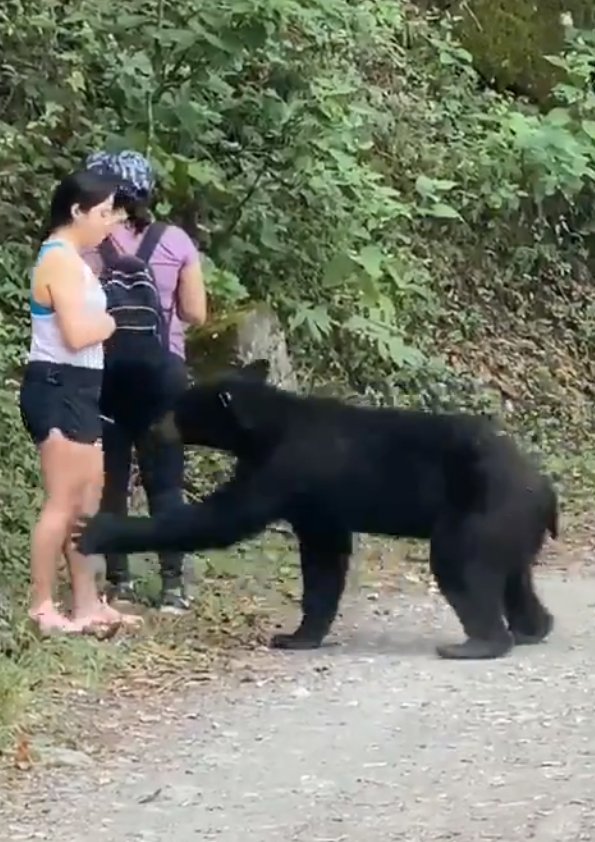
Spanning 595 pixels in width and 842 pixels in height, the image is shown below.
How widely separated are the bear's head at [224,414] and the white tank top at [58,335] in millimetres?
664

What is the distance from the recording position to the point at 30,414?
734 cm

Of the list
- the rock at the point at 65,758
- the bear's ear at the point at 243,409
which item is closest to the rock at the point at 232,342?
the bear's ear at the point at 243,409

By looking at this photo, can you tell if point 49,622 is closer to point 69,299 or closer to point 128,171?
point 69,299

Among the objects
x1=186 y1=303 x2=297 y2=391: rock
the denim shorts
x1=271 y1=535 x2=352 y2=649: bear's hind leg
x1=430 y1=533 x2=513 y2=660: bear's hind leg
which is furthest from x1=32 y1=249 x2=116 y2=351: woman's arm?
x1=186 y1=303 x2=297 y2=391: rock

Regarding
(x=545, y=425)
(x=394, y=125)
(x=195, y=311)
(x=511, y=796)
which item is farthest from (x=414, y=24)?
(x=511, y=796)

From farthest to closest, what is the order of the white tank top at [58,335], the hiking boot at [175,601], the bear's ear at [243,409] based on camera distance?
1. the hiking boot at [175,601]
2. the bear's ear at [243,409]
3. the white tank top at [58,335]

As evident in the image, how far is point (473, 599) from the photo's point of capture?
7.46 meters

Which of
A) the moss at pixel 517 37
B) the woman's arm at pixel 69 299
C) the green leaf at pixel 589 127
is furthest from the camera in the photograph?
the moss at pixel 517 37

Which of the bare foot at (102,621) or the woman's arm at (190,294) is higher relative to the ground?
the woman's arm at (190,294)

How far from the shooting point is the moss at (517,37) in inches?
638

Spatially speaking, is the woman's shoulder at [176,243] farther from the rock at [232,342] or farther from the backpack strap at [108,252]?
the rock at [232,342]

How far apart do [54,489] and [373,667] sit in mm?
1491

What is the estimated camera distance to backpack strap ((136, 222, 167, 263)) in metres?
7.84

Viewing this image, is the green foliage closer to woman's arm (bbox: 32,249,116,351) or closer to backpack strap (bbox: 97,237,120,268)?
backpack strap (bbox: 97,237,120,268)
